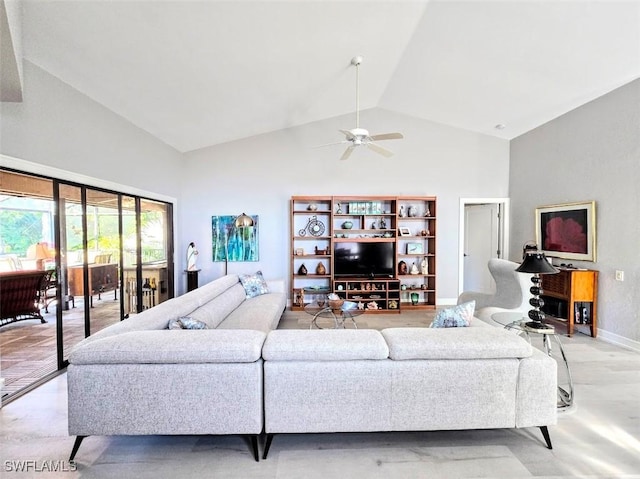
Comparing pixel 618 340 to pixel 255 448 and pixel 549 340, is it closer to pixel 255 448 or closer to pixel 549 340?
pixel 549 340

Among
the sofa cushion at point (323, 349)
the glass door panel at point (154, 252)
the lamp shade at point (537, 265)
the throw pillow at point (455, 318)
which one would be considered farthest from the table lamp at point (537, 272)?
the glass door panel at point (154, 252)

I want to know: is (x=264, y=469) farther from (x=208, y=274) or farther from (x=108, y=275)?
(x=208, y=274)

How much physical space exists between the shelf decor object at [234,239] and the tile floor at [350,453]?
12.1 ft

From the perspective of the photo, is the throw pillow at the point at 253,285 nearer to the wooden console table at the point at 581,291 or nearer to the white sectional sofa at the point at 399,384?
the white sectional sofa at the point at 399,384

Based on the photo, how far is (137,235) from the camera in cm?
453

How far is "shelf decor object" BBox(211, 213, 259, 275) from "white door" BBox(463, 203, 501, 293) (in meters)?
4.58

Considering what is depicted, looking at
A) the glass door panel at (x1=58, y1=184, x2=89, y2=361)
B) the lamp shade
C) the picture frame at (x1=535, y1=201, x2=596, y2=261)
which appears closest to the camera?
the lamp shade

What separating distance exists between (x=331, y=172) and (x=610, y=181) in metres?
4.11

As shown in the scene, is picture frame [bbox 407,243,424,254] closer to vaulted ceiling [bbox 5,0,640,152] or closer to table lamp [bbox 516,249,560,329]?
vaulted ceiling [bbox 5,0,640,152]

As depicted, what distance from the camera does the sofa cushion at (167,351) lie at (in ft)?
5.63

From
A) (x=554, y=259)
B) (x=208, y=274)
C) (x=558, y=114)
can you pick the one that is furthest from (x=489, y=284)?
(x=208, y=274)

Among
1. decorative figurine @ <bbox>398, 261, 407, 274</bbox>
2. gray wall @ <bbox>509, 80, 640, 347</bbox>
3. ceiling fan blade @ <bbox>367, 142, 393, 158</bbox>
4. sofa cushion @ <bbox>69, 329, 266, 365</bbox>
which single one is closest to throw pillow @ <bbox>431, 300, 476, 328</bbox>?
sofa cushion @ <bbox>69, 329, 266, 365</bbox>

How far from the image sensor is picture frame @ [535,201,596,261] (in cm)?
404

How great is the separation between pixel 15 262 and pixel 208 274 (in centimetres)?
297
